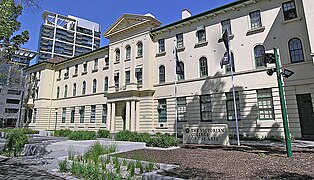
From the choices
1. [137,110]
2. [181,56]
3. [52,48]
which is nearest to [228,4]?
[181,56]

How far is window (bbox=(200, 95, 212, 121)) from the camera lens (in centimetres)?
2225

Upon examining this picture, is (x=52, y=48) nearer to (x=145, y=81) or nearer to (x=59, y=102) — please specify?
(x=59, y=102)

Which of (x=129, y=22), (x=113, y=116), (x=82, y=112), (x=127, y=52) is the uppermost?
Result: (x=129, y=22)

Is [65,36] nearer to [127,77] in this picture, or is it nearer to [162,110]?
[127,77]

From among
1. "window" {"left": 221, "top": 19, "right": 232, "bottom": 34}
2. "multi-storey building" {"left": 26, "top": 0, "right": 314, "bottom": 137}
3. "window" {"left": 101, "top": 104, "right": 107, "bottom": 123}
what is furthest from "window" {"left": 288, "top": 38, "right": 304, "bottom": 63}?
"window" {"left": 101, "top": 104, "right": 107, "bottom": 123}

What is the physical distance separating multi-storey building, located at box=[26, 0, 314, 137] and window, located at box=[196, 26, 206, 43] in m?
0.11

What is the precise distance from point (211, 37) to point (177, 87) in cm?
696

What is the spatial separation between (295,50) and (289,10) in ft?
13.0

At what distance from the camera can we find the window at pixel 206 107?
22.2 m

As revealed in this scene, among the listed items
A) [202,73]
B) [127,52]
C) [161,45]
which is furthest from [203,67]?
[127,52]

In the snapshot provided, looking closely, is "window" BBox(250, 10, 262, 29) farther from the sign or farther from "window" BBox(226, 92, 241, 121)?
the sign

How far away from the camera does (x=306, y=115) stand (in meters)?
18.2

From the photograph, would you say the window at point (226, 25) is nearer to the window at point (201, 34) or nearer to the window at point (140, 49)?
the window at point (201, 34)

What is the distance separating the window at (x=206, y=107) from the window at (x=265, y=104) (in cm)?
488
